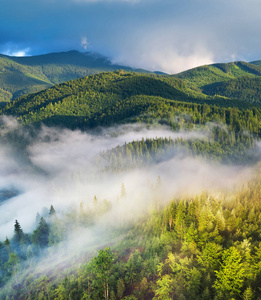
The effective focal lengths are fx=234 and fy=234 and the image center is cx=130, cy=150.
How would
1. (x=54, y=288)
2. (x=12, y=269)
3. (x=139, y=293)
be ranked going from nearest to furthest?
(x=139, y=293)
(x=54, y=288)
(x=12, y=269)

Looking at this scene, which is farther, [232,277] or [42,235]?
[42,235]

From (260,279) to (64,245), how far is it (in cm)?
9981

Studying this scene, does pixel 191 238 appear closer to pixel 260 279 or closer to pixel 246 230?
pixel 246 230

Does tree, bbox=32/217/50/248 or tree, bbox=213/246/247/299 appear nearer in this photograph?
tree, bbox=213/246/247/299

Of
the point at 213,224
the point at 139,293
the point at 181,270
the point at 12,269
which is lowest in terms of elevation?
the point at 12,269

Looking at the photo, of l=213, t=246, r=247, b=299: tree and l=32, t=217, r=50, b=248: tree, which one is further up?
l=213, t=246, r=247, b=299: tree

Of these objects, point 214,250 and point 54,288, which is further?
point 54,288

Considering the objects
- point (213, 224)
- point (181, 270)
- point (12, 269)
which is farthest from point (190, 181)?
point (12, 269)

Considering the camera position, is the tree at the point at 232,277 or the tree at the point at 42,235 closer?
the tree at the point at 232,277

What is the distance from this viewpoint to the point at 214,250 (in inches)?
2522

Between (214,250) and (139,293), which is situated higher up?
(214,250)

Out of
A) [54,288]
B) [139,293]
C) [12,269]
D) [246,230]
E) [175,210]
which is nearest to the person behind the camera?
[139,293]

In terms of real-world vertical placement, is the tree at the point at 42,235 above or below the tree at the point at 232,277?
below

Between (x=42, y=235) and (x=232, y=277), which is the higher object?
(x=232, y=277)
